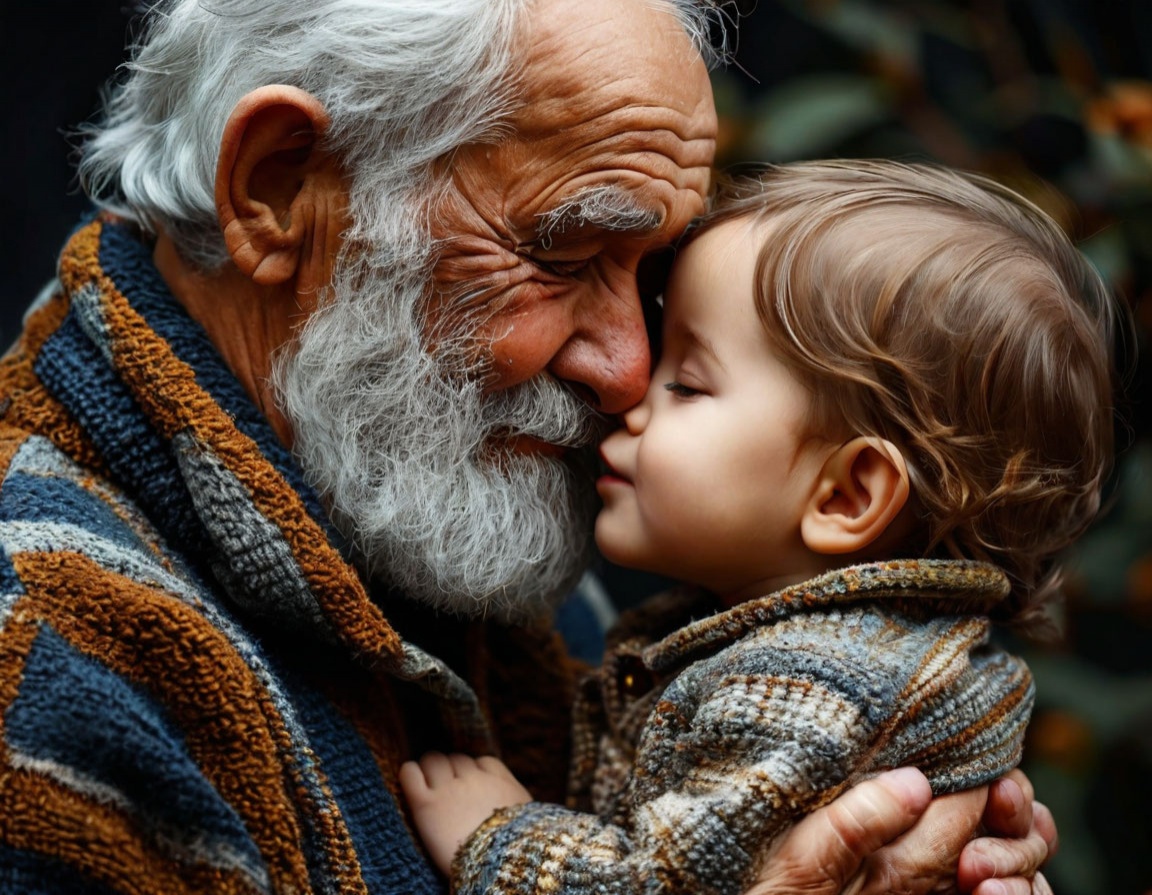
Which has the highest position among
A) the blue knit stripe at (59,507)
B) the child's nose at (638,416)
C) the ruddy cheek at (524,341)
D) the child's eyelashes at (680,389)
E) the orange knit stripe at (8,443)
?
the orange knit stripe at (8,443)

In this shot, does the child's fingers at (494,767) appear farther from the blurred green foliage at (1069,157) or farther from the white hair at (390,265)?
the blurred green foliage at (1069,157)

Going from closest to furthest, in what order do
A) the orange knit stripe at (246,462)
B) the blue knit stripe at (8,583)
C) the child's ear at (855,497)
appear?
the blue knit stripe at (8,583), the orange knit stripe at (246,462), the child's ear at (855,497)

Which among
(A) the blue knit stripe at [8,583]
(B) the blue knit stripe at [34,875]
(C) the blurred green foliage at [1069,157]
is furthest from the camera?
(C) the blurred green foliage at [1069,157]

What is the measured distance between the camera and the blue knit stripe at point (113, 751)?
121 centimetres

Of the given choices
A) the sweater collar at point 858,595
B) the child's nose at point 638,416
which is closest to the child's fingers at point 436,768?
the sweater collar at point 858,595

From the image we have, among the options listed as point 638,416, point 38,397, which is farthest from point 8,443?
point 638,416

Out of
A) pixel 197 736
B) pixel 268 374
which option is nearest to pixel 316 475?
pixel 268 374

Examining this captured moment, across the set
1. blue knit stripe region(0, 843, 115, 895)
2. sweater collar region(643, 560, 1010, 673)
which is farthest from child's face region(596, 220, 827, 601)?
blue knit stripe region(0, 843, 115, 895)

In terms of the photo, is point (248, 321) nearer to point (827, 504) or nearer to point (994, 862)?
point (827, 504)

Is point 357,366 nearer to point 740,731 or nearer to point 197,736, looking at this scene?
point 197,736

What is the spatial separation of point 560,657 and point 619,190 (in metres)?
0.85

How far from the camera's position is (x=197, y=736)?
1.35 meters

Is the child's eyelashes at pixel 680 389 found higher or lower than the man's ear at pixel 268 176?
lower

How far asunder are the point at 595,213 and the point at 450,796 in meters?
0.84
